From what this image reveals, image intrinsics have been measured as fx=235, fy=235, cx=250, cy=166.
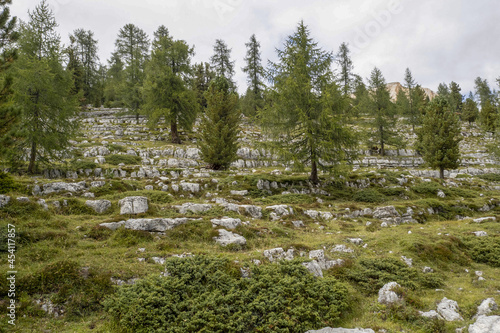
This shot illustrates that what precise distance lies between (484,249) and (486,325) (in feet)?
20.2

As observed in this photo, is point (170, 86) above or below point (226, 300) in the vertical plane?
above

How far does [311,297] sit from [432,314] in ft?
10.3

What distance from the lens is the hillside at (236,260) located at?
6078 mm

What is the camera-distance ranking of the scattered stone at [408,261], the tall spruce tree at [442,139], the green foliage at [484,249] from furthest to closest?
the tall spruce tree at [442,139] → the green foliage at [484,249] → the scattered stone at [408,261]

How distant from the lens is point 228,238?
10.8 m

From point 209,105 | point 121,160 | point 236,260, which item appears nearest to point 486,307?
point 236,260

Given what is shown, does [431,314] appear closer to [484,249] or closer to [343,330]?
[343,330]

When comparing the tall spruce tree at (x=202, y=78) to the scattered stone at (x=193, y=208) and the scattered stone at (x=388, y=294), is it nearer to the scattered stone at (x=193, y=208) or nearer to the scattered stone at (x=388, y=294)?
the scattered stone at (x=193, y=208)

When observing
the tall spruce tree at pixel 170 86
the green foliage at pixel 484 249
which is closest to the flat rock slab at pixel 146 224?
the green foliage at pixel 484 249

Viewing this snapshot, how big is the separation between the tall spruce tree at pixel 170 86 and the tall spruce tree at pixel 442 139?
3117 centimetres

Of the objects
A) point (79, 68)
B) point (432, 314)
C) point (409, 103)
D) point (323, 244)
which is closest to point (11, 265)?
point (323, 244)

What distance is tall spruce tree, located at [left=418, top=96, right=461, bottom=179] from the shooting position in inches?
1077

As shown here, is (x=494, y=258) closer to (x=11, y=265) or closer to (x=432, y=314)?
(x=432, y=314)

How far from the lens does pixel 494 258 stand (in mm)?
9508
